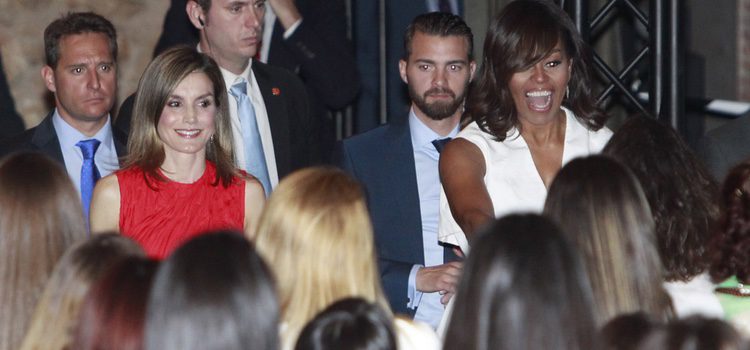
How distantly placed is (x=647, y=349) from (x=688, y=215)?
1.10 m

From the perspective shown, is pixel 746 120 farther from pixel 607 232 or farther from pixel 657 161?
pixel 607 232

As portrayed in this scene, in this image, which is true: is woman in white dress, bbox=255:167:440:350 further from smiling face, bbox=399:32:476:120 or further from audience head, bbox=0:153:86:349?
smiling face, bbox=399:32:476:120

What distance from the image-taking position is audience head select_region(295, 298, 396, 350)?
1.97 meters

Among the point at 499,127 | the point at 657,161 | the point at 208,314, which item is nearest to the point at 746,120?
the point at 499,127

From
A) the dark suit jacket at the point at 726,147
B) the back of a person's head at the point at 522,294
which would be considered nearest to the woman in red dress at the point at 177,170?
the dark suit jacket at the point at 726,147

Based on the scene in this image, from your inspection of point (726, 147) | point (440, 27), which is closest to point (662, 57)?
point (726, 147)

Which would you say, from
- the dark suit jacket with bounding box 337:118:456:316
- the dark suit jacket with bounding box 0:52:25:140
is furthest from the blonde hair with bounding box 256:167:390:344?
the dark suit jacket with bounding box 0:52:25:140

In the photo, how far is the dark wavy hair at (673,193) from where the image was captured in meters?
2.93

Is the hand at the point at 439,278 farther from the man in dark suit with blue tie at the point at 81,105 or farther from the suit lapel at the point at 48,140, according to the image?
the suit lapel at the point at 48,140

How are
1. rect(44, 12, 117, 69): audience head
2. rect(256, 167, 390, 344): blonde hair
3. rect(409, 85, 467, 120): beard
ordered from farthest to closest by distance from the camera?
rect(44, 12, 117, 69): audience head → rect(409, 85, 467, 120): beard → rect(256, 167, 390, 344): blonde hair

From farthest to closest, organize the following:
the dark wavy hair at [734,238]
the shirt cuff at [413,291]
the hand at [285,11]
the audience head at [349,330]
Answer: the hand at [285,11]
the shirt cuff at [413,291]
the dark wavy hair at [734,238]
the audience head at [349,330]

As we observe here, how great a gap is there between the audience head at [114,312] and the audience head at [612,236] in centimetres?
83

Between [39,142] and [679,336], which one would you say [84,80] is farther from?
[679,336]

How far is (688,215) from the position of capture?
2.95 meters
